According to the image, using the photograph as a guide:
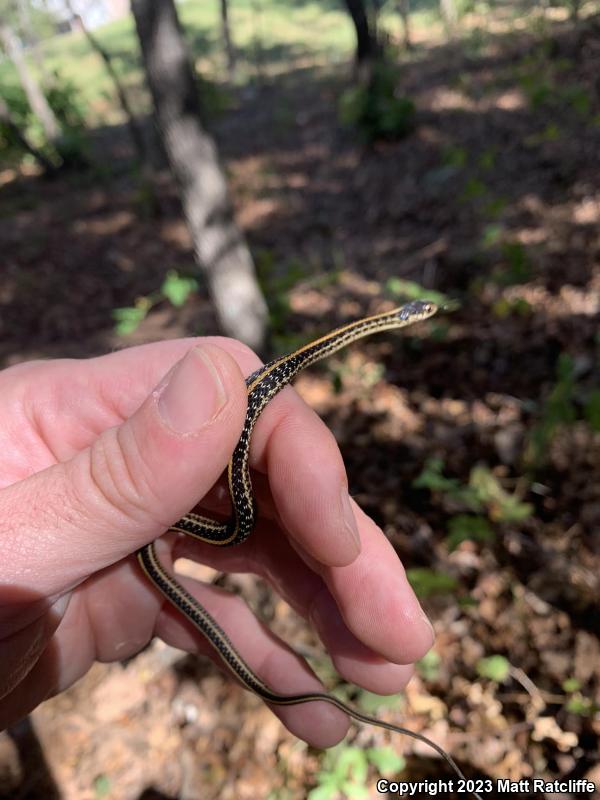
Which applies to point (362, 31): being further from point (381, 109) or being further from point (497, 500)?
point (497, 500)

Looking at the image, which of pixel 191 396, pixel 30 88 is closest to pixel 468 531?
pixel 191 396

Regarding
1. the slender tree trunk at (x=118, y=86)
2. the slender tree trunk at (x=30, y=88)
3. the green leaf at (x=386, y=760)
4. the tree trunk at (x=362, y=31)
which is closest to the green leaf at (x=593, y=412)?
the green leaf at (x=386, y=760)

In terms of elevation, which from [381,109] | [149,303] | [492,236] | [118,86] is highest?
[118,86]

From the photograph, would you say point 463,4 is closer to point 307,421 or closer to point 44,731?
point 307,421

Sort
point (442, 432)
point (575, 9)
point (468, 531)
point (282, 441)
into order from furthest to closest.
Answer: point (575, 9) < point (442, 432) < point (468, 531) < point (282, 441)

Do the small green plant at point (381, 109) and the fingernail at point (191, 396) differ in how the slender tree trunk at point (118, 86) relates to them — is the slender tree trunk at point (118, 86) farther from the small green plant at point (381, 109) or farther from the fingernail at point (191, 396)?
the fingernail at point (191, 396)
